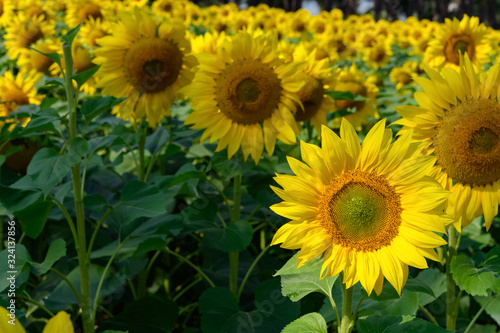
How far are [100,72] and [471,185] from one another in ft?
6.48

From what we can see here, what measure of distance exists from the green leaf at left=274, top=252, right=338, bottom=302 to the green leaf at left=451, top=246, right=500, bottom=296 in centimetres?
45

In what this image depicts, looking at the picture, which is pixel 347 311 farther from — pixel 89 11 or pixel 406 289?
pixel 89 11

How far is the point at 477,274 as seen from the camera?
1.76 meters

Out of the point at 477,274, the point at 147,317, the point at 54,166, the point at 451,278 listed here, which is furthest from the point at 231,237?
the point at 477,274

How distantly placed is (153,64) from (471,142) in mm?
1691

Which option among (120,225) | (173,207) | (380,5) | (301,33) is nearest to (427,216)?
(120,225)

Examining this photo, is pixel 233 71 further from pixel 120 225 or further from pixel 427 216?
pixel 427 216

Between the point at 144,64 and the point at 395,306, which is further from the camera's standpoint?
the point at 144,64

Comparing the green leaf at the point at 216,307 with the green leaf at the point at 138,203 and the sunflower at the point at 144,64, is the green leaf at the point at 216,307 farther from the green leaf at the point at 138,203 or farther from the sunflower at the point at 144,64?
the sunflower at the point at 144,64

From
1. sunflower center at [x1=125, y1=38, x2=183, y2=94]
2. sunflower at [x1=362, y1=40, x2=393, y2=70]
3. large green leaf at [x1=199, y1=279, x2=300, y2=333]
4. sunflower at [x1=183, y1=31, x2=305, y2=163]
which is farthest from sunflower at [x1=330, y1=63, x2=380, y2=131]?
sunflower at [x1=362, y1=40, x2=393, y2=70]

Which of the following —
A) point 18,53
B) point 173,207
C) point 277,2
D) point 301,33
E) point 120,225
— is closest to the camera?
point 120,225

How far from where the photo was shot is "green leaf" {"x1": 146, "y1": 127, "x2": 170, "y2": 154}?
2.94 metres

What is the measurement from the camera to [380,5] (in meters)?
15.5

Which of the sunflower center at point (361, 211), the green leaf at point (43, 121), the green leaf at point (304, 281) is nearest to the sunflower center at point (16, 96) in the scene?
the green leaf at point (43, 121)
